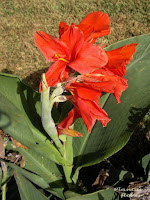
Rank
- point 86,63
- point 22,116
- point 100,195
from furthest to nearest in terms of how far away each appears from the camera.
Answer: point 100,195 → point 22,116 → point 86,63

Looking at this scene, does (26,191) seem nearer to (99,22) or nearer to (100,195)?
(100,195)

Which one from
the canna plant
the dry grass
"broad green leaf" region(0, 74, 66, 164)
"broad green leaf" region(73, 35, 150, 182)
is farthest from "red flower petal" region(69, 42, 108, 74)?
the dry grass

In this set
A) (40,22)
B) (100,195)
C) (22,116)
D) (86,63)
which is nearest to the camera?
(86,63)

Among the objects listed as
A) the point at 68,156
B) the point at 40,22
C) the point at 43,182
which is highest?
the point at 40,22

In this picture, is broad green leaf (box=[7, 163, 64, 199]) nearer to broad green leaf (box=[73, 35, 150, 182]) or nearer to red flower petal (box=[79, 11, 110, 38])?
broad green leaf (box=[73, 35, 150, 182])

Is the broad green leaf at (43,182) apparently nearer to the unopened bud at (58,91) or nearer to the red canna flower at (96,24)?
the unopened bud at (58,91)

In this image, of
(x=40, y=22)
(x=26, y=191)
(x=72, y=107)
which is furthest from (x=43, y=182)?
(x=40, y=22)

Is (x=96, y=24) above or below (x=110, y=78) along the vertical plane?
above
